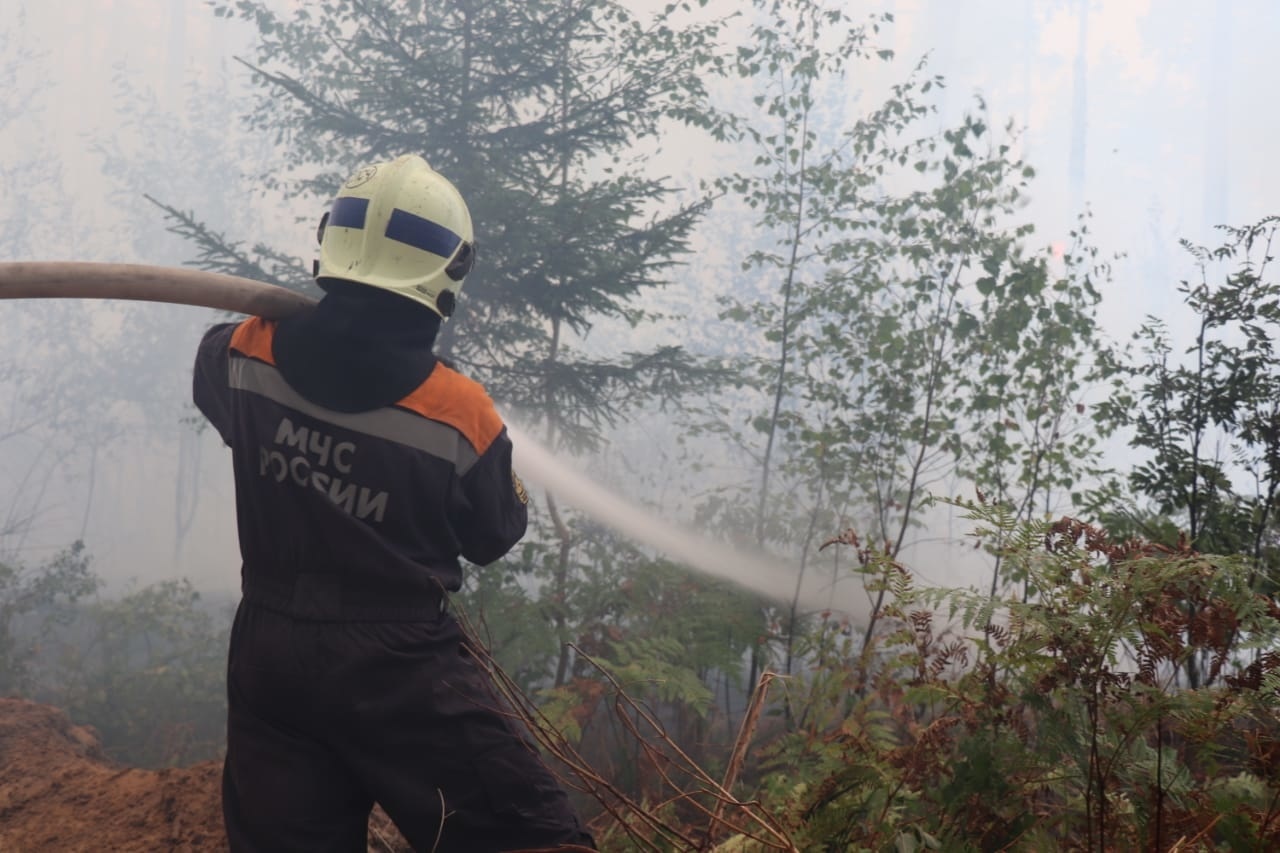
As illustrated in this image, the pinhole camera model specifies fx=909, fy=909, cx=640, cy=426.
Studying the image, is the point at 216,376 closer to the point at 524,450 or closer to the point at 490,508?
the point at 490,508

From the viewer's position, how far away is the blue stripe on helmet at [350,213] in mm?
2420

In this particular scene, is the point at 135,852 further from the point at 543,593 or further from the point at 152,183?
the point at 152,183

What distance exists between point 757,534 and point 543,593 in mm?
2203

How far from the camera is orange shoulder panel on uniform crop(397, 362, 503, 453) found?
228 centimetres

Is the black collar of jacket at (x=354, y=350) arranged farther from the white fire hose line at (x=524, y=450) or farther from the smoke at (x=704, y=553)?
the smoke at (x=704, y=553)

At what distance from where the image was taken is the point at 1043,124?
12.8 metres

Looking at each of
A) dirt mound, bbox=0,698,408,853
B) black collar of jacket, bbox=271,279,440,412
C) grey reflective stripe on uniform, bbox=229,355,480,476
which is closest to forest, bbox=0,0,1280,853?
grey reflective stripe on uniform, bbox=229,355,480,476

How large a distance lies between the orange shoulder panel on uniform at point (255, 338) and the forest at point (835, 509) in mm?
1113

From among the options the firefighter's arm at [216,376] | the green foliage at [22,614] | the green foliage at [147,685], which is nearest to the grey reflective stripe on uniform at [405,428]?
the firefighter's arm at [216,376]

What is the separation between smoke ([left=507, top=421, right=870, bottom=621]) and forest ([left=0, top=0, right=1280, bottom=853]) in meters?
0.08

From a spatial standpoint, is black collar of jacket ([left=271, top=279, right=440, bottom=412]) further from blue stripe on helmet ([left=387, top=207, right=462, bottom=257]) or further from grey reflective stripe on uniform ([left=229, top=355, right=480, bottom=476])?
blue stripe on helmet ([left=387, top=207, right=462, bottom=257])

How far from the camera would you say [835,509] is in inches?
286

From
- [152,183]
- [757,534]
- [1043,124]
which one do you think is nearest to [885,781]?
[757,534]

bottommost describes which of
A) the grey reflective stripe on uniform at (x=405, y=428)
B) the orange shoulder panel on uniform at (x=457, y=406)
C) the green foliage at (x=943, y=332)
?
the grey reflective stripe on uniform at (x=405, y=428)
